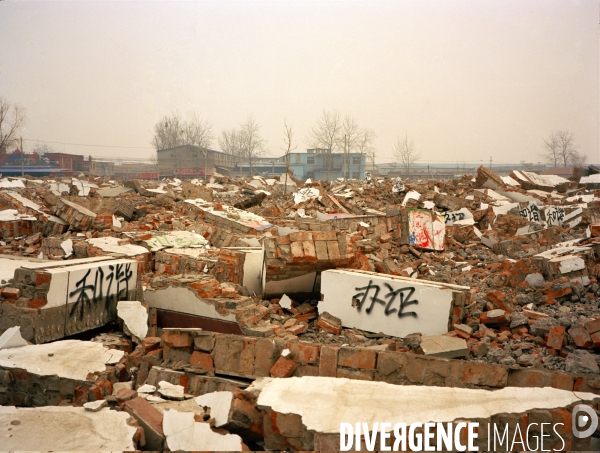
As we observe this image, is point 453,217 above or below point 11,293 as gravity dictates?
above

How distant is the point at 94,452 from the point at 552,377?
3.54 meters

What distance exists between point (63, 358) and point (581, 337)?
215 inches

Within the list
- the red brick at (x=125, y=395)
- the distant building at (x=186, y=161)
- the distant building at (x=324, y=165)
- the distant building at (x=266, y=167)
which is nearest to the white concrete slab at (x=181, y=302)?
→ the red brick at (x=125, y=395)

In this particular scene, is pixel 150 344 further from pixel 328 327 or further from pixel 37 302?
pixel 328 327

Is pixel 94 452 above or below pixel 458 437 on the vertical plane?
below

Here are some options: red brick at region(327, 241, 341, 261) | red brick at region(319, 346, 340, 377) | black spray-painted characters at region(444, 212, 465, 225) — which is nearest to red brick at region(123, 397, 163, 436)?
red brick at region(319, 346, 340, 377)

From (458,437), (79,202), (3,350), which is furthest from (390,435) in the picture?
(79,202)

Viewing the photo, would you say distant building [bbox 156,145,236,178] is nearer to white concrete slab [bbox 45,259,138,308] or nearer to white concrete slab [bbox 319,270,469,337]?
white concrete slab [bbox 45,259,138,308]

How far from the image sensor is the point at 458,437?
2992 mm

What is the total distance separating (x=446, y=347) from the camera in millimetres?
4754

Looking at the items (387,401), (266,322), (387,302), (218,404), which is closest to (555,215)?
(387,302)

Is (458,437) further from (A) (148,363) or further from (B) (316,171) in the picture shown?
(B) (316,171)

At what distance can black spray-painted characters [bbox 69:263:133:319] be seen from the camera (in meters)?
5.62

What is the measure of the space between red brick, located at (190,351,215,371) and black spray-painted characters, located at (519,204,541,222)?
14.0 meters
